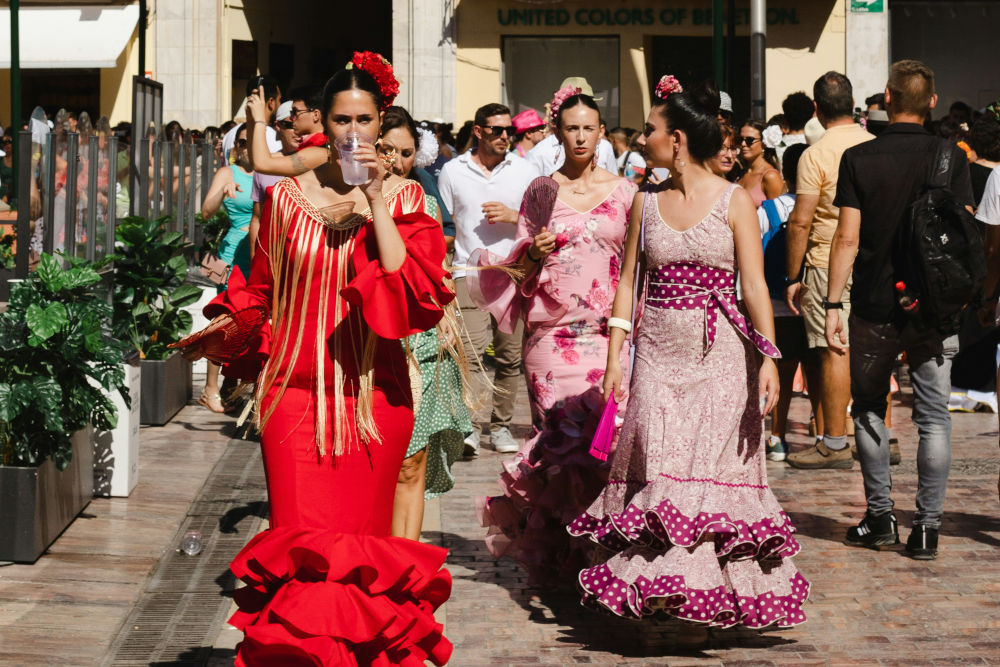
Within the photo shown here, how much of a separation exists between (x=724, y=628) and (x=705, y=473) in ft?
1.88

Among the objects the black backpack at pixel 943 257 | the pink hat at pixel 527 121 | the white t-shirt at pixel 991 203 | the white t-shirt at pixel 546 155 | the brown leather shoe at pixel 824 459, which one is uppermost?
the pink hat at pixel 527 121

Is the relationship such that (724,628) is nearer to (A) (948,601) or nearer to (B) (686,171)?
(A) (948,601)

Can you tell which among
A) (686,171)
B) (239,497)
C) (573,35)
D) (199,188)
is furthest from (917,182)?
(573,35)

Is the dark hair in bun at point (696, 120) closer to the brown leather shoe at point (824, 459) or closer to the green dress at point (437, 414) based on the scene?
A: the green dress at point (437, 414)

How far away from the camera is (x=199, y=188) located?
1623cm

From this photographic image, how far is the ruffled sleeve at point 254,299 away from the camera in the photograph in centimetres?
480

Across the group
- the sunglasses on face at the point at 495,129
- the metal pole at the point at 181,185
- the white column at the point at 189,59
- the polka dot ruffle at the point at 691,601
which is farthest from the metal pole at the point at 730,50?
the white column at the point at 189,59

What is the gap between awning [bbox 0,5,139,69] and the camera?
30391mm

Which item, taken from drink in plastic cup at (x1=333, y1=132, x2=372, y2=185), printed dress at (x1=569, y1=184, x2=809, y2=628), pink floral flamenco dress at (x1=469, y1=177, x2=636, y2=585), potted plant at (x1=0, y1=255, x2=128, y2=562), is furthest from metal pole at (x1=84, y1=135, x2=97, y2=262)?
drink in plastic cup at (x1=333, y1=132, x2=372, y2=185)

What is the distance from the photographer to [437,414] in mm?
6859

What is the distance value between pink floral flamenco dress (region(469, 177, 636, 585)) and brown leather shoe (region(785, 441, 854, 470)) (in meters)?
3.23

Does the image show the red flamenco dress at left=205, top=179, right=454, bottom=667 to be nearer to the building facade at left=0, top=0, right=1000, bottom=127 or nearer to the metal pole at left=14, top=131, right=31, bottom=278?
the metal pole at left=14, top=131, right=31, bottom=278

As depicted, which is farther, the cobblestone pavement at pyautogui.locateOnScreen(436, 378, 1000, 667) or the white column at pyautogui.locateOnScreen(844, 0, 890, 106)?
the white column at pyautogui.locateOnScreen(844, 0, 890, 106)

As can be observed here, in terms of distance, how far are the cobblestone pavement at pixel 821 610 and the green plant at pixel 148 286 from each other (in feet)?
10.1
